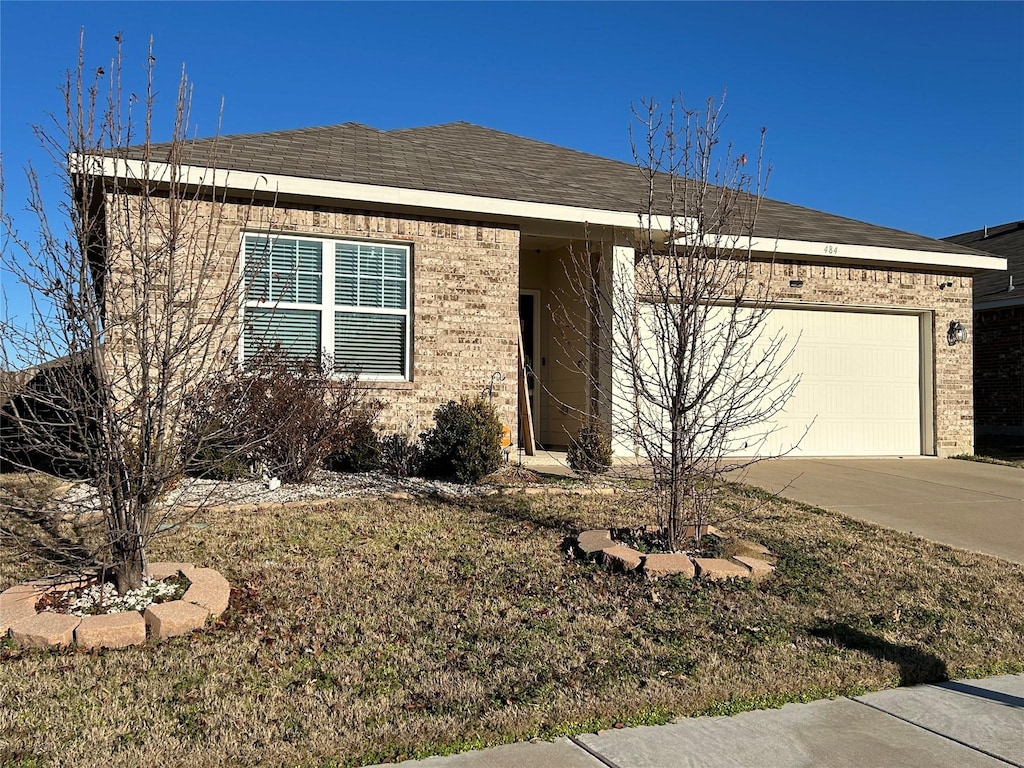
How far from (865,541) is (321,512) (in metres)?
4.69

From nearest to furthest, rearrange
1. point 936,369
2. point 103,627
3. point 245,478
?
point 103,627 → point 245,478 → point 936,369

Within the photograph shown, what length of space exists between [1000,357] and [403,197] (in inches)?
510

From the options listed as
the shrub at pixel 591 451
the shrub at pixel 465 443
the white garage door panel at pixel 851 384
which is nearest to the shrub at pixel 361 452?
the shrub at pixel 465 443

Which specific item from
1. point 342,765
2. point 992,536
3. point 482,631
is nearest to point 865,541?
point 992,536

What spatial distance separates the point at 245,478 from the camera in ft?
27.9

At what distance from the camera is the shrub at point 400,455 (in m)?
9.46

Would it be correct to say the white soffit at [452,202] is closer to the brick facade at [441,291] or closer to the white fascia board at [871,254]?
the white fascia board at [871,254]

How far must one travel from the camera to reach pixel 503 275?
10977mm

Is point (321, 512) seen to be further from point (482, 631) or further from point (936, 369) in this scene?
point (936, 369)

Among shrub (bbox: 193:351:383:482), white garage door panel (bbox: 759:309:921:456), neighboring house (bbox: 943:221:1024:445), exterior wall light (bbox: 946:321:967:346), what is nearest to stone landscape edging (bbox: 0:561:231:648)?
shrub (bbox: 193:351:383:482)

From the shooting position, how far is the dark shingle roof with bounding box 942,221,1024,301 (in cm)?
1716

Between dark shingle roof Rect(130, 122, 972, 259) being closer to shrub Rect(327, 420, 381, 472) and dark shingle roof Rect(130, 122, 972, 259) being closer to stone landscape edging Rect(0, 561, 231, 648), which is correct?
shrub Rect(327, 420, 381, 472)

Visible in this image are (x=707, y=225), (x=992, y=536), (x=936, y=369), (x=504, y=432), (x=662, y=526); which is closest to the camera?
(x=662, y=526)

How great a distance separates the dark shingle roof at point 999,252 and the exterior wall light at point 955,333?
1840mm
